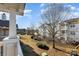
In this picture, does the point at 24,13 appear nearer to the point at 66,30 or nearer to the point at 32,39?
the point at 32,39

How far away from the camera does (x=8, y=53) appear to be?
2877mm

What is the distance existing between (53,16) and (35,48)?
52 cm

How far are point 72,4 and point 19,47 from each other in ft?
3.16

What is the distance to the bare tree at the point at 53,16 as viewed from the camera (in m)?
2.88

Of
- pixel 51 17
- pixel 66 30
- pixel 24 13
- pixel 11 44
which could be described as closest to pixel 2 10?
pixel 24 13

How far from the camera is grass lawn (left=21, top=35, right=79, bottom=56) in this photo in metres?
2.87

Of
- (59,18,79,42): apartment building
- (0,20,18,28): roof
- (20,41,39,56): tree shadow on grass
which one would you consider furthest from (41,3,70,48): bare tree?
(0,20,18,28): roof

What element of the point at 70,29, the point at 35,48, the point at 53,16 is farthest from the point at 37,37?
the point at 70,29

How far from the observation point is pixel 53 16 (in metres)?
2.88

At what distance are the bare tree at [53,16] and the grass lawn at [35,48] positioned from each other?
0.54ft

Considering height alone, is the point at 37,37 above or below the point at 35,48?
above

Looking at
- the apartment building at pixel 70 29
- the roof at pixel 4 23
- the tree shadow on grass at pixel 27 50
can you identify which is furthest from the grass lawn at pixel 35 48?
the roof at pixel 4 23

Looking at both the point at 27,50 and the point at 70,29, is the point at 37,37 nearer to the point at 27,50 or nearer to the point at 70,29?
the point at 27,50

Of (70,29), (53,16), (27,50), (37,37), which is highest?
(53,16)
